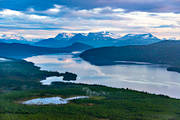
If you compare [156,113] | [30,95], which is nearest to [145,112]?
[156,113]

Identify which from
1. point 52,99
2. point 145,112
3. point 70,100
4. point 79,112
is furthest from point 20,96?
point 145,112

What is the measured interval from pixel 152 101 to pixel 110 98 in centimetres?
938

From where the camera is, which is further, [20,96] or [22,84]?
[22,84]

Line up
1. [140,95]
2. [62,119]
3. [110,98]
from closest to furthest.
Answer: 1. [62,119]
2. [110,98]
3. [140,95]

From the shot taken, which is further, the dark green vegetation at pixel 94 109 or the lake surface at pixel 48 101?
the lake surface at pixel 48 101

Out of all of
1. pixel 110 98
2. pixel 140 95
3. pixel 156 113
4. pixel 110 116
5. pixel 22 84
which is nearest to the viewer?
pixel 110 116

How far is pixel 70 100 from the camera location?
55.9 metres

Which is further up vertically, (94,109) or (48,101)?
(94,109)

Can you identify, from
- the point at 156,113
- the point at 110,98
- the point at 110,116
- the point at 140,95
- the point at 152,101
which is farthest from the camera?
the point at 140,95

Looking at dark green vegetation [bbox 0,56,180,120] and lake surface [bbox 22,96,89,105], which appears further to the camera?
lake surface [bbox 22,96,89,105]

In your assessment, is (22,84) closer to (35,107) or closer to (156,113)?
(35,107)

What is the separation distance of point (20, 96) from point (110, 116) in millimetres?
24667

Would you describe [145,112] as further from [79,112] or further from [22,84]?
[22,84]

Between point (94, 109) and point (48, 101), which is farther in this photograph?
point (48, 101)
